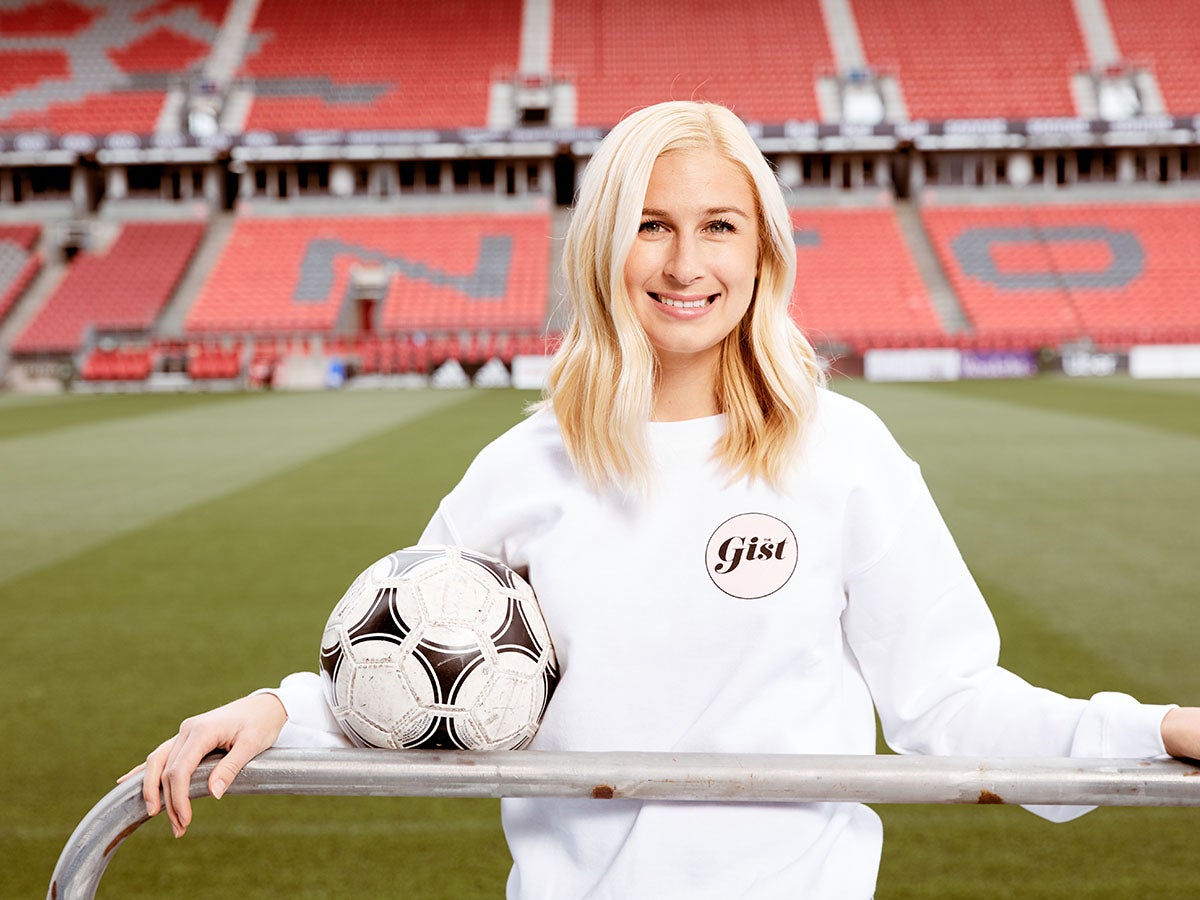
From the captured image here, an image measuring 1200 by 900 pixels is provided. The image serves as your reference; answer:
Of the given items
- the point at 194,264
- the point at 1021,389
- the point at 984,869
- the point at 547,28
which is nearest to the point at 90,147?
the point at 194,264

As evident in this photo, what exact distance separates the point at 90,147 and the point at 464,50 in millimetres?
13363

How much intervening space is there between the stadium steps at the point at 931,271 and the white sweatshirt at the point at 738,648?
100ft

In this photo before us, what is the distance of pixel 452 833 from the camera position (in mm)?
3553

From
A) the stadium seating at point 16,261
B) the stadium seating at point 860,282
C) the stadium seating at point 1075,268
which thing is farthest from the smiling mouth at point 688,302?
the stadium seating at point 16,261

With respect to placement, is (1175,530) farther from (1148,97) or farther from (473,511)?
(1148,97)

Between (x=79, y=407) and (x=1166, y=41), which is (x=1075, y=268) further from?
(x=79, y=407)

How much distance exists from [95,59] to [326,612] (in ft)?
130

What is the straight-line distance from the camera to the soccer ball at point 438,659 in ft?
5.10

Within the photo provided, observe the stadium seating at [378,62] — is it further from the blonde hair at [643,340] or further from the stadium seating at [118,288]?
the blonde hair at [643,340]

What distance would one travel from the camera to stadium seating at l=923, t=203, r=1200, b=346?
30219 millimetres

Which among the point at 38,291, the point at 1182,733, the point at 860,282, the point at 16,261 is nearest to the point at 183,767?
the point at 1182,733

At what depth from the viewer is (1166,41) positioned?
38.2 meters

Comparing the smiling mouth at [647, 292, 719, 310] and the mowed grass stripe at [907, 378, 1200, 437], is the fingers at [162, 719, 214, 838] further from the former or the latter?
the mowed grass stripe at [907, 378, 1200, 437]

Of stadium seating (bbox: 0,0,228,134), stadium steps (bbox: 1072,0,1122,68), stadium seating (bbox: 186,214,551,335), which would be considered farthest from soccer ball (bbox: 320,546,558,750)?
stadium steps (bbox: 1072,0,1122,68)
